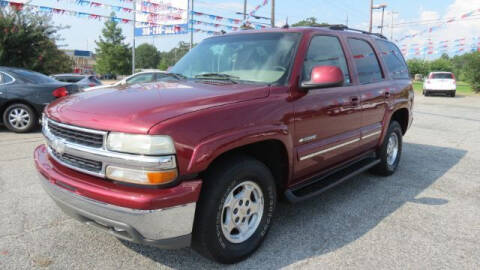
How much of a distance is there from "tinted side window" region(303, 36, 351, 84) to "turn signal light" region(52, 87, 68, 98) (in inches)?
239

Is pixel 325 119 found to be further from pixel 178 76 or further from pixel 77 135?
pixel 77 135

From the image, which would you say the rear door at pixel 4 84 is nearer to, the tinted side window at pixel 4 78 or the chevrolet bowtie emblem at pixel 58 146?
the tinted side window at pixel 4 78

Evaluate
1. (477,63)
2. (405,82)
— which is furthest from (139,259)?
(477,63)

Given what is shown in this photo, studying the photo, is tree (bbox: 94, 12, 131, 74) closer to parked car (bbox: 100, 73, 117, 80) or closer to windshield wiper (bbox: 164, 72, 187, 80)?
parked car (bbox: 100, 73, 117, 80)

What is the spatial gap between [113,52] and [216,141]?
54.9 m

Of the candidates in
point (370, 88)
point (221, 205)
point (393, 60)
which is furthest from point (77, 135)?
point (393, 60)

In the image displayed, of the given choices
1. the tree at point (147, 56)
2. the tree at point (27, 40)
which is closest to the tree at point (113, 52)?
the tree at point (27, 40)

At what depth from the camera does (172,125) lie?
88.1 inches

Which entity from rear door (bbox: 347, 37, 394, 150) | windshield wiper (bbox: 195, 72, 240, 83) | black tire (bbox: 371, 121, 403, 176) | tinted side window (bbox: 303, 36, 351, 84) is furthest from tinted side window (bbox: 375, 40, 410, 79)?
windshield wiper (bbox: 195, 72, 240, 83)

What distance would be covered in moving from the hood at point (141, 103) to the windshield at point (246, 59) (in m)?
0.31

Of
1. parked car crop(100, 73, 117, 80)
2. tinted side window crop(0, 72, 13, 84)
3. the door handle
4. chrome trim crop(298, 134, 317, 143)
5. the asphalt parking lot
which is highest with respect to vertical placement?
parked car crop(100, 73, 117, 80)

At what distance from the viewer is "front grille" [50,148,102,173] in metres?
2.37

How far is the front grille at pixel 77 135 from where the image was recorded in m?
2.34

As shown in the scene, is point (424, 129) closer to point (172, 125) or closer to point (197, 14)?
point (172, 125)
